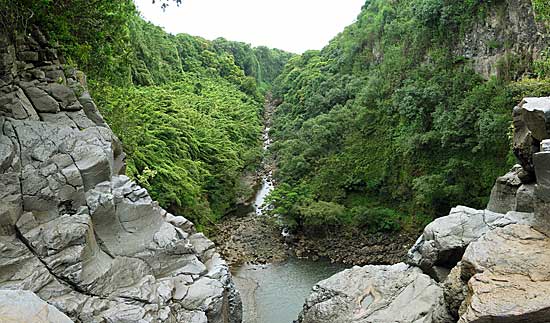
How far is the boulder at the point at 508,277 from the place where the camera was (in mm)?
→ 7750

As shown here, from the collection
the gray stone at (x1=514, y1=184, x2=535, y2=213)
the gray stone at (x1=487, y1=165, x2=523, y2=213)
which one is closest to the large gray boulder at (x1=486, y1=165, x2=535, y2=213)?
the gray stone at (x1=487, y1=165, x2=523, y2=213)

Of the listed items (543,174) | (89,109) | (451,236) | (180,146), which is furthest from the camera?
(180,146)

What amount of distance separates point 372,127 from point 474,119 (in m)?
10.7

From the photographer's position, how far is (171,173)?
941 inches

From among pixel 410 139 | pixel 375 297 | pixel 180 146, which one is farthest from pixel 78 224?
pixel 410 139

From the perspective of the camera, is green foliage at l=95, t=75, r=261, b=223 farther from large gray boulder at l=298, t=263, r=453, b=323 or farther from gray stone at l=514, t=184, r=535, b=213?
gray stone at l=514, t=184, r=535, b=213

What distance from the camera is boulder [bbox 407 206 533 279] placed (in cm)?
1402

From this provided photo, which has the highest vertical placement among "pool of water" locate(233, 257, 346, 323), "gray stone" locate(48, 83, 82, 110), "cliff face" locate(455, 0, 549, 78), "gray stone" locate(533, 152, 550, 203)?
"cliff face" locate(455, 0, 549, 78)

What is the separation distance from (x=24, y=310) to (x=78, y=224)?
708 centimetres

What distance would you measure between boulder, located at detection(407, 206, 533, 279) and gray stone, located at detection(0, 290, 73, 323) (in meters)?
12.0

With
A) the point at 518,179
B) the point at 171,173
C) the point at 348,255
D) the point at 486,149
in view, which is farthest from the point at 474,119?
the point at 171,173

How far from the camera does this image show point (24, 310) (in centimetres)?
453

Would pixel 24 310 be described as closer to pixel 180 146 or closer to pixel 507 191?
pixel 507 191

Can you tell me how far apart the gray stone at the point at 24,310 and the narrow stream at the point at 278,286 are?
1558 centimetres
